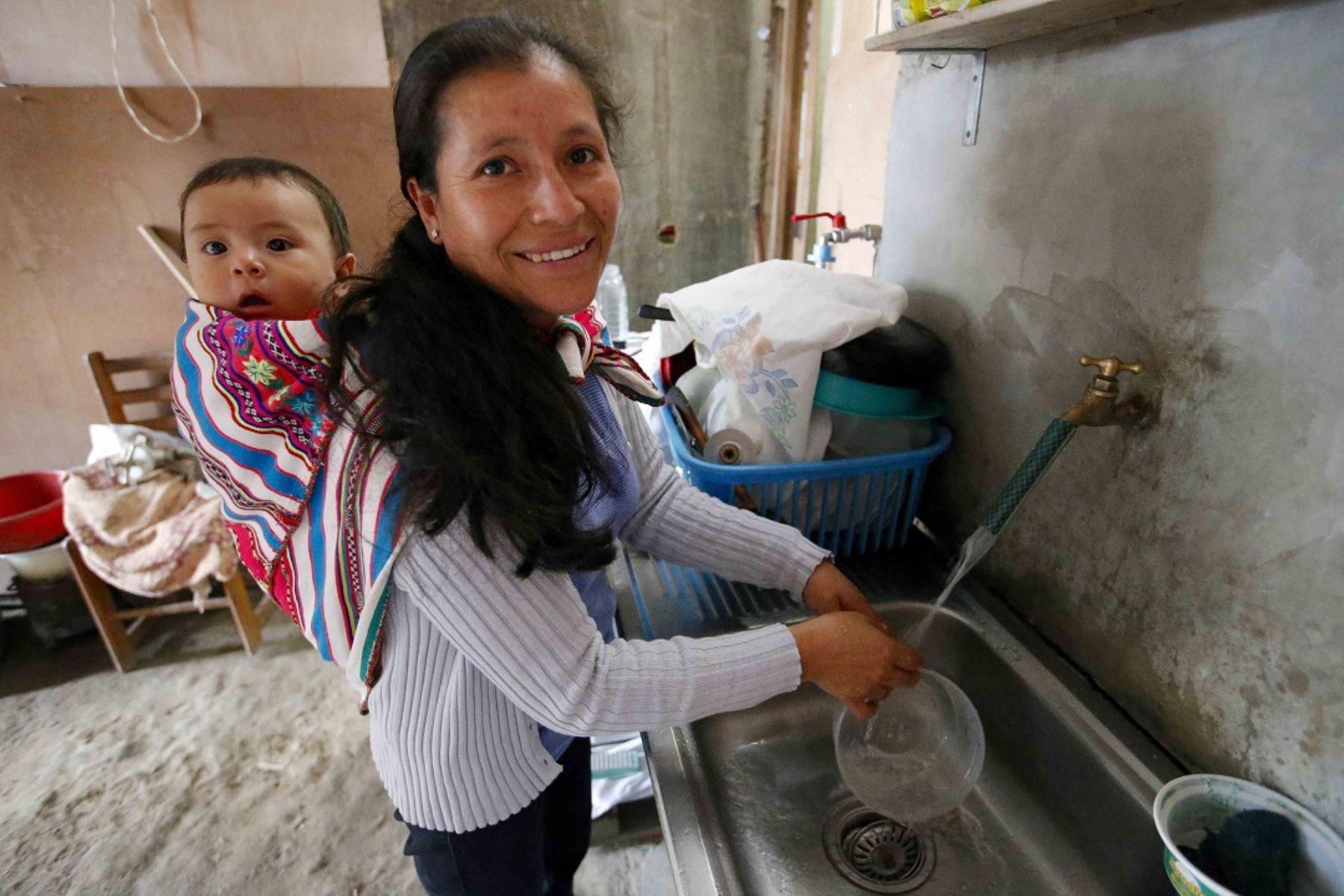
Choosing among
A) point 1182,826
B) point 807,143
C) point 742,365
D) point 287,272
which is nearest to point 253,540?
point 287,272

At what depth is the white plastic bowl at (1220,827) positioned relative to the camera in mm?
615

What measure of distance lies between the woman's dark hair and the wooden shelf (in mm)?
456

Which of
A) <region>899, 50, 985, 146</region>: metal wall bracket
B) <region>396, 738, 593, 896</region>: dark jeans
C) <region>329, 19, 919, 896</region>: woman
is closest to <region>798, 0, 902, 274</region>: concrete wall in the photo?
<region>899, 50, 985, 146</region>: metal wall bracket

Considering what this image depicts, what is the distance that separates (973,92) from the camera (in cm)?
102

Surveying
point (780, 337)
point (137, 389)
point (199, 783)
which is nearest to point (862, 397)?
point (780, 337)

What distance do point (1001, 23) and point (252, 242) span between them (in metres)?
0.99

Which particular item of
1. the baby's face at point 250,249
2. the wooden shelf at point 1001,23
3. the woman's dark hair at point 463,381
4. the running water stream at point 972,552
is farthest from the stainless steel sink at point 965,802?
the wooden shelf at point 1001,23

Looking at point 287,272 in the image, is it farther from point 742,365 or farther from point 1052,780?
point 1052,780

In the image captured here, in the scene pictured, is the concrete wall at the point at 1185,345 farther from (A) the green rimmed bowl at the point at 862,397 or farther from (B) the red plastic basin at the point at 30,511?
(B) the red plastic basin at the point at 30,511

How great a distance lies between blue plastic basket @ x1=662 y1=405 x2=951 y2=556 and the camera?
3.46 feet

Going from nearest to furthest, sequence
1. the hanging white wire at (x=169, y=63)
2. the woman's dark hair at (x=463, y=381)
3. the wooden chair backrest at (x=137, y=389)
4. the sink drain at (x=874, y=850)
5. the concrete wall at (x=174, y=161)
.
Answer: the woman's dark hair at (x=463, y=381), the sink drain at (x=874, y=850), the hanging white wire at (x=169, y=63), the concrete wall at (x=174, y=161), the wooden chair backrest at (x=137, y=389)

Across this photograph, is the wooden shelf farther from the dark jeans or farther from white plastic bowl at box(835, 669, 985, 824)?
the dark jeans

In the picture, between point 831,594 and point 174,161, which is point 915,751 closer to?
point 831,594

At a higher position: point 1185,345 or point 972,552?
point 1185,345
